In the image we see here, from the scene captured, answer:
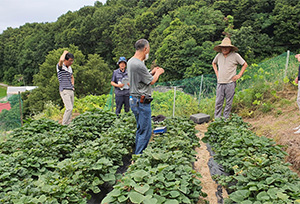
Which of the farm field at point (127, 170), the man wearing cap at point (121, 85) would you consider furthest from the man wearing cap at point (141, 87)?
the man wearing cap at point (121, 85)

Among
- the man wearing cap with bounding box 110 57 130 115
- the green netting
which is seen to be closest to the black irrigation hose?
the man wearing cap with bounding box 110 57 130 115

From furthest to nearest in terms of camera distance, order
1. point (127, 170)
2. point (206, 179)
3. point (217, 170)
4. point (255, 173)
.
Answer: point (217, 170), point (206, 179), point (127, 170), point (255, 173)

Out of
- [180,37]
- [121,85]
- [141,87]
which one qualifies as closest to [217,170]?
[141,87]

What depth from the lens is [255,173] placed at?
246 centimetres

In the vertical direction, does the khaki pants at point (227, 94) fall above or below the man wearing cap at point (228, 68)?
below

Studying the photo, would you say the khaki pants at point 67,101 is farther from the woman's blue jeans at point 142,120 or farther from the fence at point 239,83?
the woman's blue jeans at point 142,120

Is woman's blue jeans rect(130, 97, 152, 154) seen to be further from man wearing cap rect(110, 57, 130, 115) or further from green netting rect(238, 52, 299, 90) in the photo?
green netting rect(238, 52, 299, 90)

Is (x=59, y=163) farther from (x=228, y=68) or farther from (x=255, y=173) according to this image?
(x=228, y=68)

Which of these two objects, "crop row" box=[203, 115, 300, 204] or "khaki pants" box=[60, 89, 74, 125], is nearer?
"crop row" box=[203, 115, 300, 204]

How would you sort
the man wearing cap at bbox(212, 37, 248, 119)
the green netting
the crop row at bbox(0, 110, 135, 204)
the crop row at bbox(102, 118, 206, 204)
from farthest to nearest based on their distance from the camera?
the green netting
the man wearing cap at bbox(212, 37, 248, 119)
the crop row at bbox(0, 110, 135, 204)
the crop row at bbox(102, 118, 206, 204)

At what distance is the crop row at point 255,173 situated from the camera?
7.05 ft

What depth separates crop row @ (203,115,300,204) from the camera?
2.15 meters

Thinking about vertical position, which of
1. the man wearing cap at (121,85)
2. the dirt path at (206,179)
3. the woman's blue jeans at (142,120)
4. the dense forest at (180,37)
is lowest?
the dirt path at (206,179)

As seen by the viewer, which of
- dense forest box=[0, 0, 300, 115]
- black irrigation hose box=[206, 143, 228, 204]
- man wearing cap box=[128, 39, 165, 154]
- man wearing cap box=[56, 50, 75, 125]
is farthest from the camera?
dense forest box=[0, 0, 300, 115]
